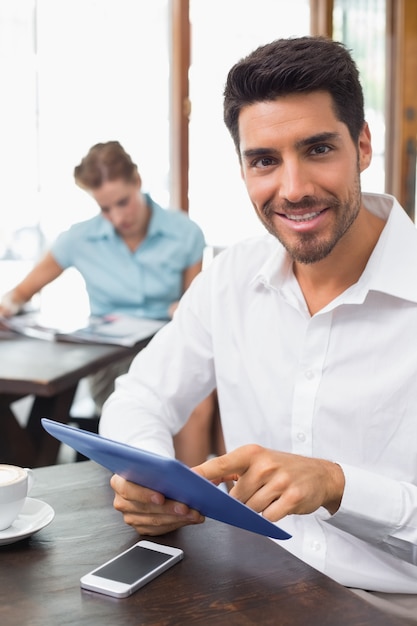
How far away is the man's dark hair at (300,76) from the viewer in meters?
1.34

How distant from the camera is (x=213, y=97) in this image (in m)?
4.85

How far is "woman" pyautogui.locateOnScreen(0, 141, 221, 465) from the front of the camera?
3.28m

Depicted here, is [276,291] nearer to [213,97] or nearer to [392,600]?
[392,600]

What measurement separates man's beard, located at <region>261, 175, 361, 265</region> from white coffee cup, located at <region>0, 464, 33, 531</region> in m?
0.62

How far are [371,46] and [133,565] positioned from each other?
198 inches

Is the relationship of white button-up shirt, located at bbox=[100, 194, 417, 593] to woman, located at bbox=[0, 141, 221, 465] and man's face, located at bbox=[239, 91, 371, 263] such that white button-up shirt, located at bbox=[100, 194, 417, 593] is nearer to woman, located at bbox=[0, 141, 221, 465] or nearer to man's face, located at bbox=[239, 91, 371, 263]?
man's face, located at bbox=[239, 91, 371, 263]

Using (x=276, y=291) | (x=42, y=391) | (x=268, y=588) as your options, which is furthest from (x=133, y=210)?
(x=268, y=588)

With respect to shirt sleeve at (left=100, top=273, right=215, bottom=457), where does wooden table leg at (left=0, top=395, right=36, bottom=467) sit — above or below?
below

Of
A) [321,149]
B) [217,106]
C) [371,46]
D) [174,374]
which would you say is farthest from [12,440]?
[371,46]

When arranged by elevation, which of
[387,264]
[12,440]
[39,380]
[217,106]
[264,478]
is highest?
[217,106]

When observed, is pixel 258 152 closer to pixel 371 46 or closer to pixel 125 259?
pixel 125 259

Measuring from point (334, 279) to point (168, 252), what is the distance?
1.96 meters

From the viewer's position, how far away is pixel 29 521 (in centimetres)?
107

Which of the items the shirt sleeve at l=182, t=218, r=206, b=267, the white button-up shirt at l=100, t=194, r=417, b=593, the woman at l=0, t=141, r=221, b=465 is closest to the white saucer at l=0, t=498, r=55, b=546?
the white button-up shirt at l=100, t=194, r=417, b=593
